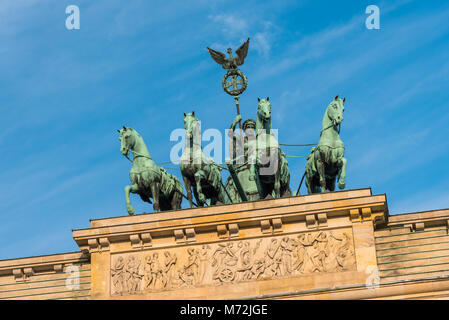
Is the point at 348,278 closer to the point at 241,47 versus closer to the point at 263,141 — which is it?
the point at 263,141

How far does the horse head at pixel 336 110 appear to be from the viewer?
3234 cm

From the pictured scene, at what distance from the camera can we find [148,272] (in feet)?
104

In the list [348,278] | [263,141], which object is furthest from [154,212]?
[348,278]

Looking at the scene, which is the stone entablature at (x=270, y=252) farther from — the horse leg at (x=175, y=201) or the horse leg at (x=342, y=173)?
the horse leg at (x=175, y=201)

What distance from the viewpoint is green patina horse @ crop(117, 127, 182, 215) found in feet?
109

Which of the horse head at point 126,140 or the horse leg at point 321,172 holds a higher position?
the horse head at point 126,140

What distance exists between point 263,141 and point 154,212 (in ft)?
11.2

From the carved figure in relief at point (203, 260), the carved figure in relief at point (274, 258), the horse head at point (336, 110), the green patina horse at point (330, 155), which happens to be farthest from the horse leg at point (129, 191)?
A: the horse head at point (336, 110)

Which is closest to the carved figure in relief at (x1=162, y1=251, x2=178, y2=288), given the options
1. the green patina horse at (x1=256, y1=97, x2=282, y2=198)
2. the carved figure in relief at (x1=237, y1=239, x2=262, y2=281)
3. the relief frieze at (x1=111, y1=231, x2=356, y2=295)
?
the relief frieze at (x1=111, y1=231, x2=356, y2=295)

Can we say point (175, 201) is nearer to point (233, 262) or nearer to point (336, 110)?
point (233, 262)

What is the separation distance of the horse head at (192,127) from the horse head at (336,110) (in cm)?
347

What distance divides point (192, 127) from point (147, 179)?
1.87 meters

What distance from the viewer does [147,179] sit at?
3328 centimetres
